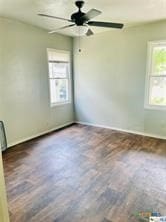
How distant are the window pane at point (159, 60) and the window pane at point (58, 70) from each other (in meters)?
2.47

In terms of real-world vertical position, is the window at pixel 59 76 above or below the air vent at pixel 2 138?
above

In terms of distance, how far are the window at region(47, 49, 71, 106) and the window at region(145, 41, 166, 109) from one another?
235cm

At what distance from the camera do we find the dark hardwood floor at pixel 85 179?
203 cm

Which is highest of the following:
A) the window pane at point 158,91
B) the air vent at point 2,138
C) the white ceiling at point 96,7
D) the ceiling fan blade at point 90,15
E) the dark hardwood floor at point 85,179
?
the white ceiling at point 96,7

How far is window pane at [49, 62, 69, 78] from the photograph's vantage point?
480 cm

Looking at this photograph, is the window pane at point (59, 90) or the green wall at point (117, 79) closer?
the green wall at point (117, 79)

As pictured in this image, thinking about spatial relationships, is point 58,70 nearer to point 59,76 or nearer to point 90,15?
point 59,76

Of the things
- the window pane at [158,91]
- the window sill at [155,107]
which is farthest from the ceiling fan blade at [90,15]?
the window sill at [155,107]

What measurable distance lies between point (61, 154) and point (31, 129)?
1.28 m

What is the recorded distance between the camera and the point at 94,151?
3.59 meters

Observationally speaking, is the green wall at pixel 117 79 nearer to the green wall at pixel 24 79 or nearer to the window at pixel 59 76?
the window at pixel 59 76

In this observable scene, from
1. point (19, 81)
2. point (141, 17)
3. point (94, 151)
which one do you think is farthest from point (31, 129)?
point (141, 17)

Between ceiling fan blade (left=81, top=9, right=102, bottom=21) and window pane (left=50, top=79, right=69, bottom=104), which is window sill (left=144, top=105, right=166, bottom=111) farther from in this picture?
ceiling fan blade (left=81, top=9, right=102, bottom=21)

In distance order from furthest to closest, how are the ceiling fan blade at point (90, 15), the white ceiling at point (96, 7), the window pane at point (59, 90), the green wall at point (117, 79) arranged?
the window pane at point (59, 90) → the green wall at point (117, 79) → the white ceiling at point (96, 7) → the ceiling fan blade at point (90, 15)
